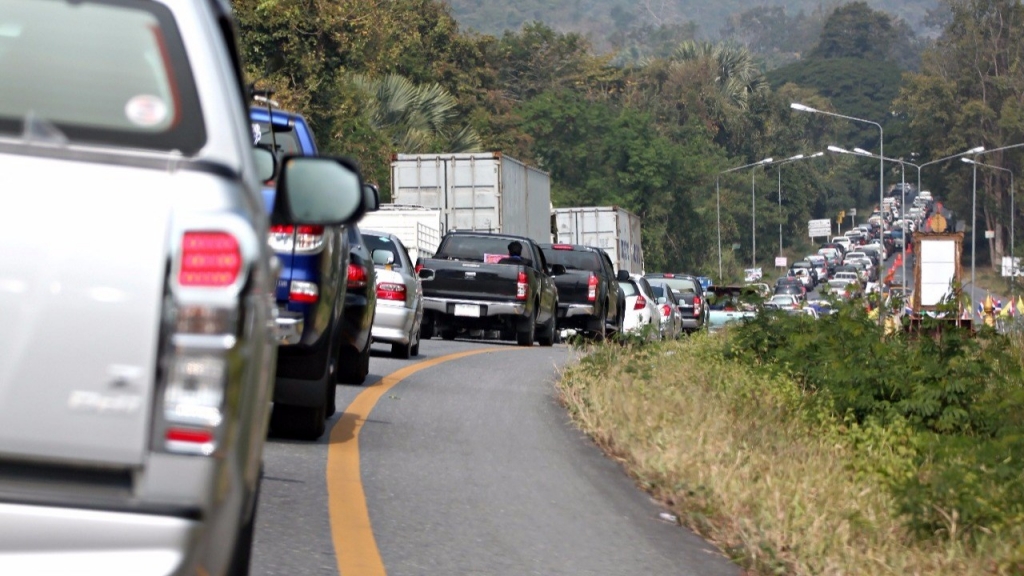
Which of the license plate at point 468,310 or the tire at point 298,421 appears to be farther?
the license plate at point 468,310

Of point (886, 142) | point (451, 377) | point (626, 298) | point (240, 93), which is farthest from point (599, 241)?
point (886, 142)

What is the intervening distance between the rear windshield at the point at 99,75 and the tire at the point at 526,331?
2041cm

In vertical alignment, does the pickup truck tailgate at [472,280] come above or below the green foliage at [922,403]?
above

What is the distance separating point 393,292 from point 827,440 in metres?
6.82

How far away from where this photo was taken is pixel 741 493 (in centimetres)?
801

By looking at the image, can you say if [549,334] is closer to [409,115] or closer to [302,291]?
[302,291]

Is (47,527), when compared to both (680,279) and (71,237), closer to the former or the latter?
(71,237)

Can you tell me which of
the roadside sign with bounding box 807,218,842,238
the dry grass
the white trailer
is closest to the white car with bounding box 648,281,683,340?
the white trailer

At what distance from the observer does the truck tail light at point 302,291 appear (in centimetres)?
873

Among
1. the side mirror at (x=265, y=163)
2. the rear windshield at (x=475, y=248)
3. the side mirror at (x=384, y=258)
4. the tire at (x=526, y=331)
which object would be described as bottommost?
the tire at (x=526, y=331)

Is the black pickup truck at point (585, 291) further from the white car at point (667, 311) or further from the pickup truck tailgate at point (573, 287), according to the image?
the white car at point (667, 311)

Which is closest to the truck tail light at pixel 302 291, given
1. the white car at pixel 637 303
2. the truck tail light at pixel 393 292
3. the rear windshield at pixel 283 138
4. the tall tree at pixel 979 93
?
the rear windshield at pixel 283 138

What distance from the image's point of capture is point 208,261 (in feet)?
10.2

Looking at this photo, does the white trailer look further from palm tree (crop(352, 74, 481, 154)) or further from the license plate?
palm tree (crop(352, 74, 481, 154))
